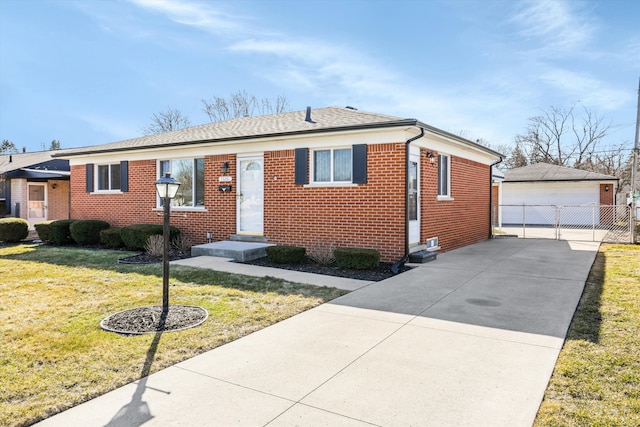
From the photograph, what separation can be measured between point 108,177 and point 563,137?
3889cm

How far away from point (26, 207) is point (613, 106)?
40.8 metres

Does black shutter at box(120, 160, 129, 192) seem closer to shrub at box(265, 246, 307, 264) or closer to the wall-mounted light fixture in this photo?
shrub at box(265, 246, 307, 264)

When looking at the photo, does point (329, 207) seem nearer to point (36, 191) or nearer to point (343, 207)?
point (343, 207)

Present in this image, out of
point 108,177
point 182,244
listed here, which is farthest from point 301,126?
point 108,177

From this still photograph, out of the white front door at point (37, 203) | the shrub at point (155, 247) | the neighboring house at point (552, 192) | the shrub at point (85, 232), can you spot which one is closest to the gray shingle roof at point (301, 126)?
the shrub at point (85, 232)

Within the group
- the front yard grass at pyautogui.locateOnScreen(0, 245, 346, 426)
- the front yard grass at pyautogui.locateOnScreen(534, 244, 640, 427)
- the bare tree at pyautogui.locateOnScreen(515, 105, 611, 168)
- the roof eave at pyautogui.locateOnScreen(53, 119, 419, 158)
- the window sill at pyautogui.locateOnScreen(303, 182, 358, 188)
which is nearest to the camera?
the front yard grass at pyautogui.locateOnScreen(534, 244, 640, 427)

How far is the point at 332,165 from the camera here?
382 inches

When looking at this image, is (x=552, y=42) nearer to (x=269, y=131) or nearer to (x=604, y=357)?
(x=269, y=131)

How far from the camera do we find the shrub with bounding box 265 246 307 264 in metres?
8.86

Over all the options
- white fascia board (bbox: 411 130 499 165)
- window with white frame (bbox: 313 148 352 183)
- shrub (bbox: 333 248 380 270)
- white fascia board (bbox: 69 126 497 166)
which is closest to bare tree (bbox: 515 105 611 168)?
white fascia board (bbox: 411 130 499 165)

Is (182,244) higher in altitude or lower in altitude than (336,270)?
higher

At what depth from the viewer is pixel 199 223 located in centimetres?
1188

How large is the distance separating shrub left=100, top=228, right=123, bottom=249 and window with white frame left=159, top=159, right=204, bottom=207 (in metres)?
1.80

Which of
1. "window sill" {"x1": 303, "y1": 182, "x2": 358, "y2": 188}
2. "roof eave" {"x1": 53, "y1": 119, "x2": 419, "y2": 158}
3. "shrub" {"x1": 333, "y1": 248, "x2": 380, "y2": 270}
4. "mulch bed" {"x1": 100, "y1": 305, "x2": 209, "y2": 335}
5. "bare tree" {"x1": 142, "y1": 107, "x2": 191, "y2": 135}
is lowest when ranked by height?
"mulch bed" {"x1": 100, "y1": 305, "x2": 209, "y2": 335}
